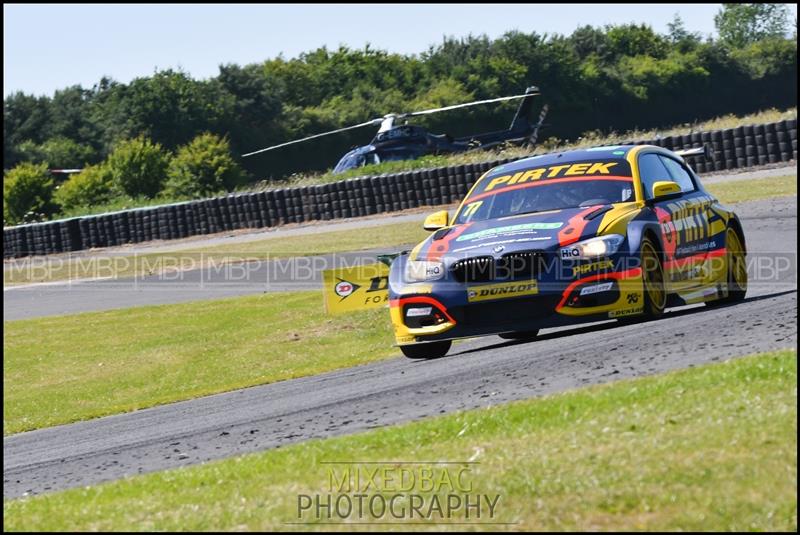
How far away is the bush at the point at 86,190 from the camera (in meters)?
39.8

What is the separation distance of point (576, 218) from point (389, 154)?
2378 centimetres

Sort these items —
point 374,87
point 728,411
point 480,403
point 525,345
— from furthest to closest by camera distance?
point 374,87
point 525,345
point 480,403
point 728,411

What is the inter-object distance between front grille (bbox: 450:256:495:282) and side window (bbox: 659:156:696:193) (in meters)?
2.56

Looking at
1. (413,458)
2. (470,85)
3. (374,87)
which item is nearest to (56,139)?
(374,87)

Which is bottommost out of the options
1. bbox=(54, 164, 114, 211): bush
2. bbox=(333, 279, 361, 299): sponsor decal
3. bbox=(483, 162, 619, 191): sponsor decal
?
bbox=(54, 164, 114, 211): bush

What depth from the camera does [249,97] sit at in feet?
194

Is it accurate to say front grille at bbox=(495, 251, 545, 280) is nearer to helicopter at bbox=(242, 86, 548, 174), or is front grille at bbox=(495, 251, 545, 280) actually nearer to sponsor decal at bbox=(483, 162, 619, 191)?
sponsor decal at bbox=(483, 162, 619, 191)

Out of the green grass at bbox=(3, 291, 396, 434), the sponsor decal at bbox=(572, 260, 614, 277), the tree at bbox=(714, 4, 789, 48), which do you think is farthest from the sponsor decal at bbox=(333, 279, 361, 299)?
the tree at bbox=(714, 4, 789, 48)

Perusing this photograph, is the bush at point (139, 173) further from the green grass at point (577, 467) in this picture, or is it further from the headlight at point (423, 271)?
the green grass at point (577, 467)

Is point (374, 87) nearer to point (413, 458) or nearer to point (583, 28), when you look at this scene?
point (583, 28)

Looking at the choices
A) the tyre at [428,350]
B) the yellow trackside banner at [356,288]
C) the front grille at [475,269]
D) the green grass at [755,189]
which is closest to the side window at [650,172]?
the front grille at [475,269]

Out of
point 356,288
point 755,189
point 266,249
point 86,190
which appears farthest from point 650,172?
point 86,190

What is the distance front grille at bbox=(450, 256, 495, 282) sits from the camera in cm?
971

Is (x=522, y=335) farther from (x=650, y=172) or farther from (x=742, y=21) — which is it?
(x=742, y=21)
